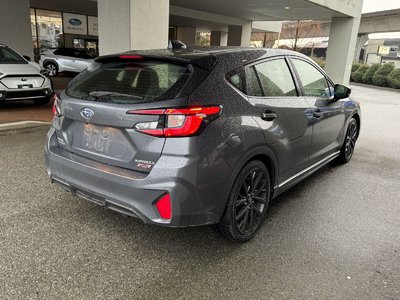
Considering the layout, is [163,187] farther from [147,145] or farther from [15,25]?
[15,25]

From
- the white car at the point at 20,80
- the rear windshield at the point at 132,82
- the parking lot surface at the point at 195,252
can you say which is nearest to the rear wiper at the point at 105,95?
the rear windshield at the point at 132,82

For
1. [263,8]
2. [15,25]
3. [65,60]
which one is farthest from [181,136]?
[65,60]

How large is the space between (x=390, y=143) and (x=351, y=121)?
276 cm

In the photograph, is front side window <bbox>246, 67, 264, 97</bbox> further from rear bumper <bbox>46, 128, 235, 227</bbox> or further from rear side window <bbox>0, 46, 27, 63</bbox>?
rear side window <bbox>0, 46, 27, 63</bbox>

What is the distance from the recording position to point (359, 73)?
2748 centimetres

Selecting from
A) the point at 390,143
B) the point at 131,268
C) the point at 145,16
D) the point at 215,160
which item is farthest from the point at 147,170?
the point at 390,143

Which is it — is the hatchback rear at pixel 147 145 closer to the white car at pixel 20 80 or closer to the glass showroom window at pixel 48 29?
the white car at pixel 20 80

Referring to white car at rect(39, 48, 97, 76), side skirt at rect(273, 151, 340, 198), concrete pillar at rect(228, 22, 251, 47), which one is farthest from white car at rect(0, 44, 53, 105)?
concrete pillar at rect(228, 22, 251, 47)

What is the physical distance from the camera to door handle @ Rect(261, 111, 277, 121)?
3.21m

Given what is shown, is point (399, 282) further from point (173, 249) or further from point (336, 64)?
point (336, 64)

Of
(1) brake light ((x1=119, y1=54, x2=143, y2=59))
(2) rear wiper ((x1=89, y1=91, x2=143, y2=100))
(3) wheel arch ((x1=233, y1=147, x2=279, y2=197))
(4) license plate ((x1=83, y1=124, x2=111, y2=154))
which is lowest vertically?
(3) wheel arch ((x1=233, y1=147, x2=279, y2=197))

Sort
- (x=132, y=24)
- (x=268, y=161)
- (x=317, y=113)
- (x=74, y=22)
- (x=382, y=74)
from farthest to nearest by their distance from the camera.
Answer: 1. (x=382, y=74)
2. (x=74, y=22)
3. (x=132, y=24)
4. (x=317, y=113)
5. (x=268, y=161)

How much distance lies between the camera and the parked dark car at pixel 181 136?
2615mm

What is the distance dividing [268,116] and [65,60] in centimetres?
1636
